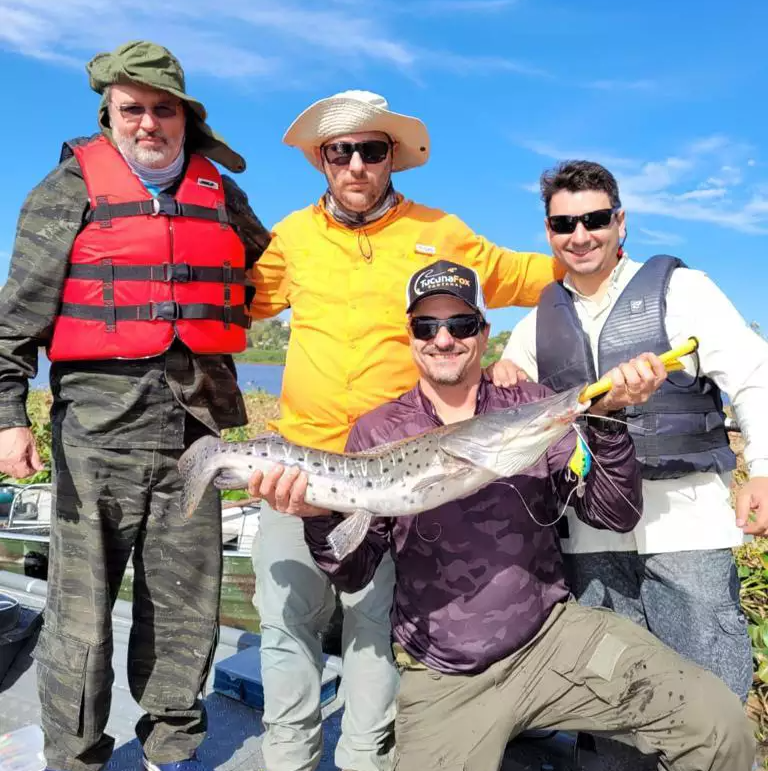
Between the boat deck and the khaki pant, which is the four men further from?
the boat deck

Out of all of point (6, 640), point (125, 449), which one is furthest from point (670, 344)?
point (6, 640)

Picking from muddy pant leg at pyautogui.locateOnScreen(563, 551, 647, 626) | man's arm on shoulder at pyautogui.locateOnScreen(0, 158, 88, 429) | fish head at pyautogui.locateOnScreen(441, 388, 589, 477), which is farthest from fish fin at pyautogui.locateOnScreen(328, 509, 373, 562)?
man's arm on shoulder at pyautogui.locateOnScreen(0, 158, 88, 429)

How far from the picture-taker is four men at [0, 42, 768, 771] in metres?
3.65

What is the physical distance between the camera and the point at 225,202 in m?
4.82

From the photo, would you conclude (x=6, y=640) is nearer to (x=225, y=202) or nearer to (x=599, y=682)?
(x=225, y=202)

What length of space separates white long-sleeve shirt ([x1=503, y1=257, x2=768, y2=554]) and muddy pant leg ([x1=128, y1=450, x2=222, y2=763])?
7.90 ft

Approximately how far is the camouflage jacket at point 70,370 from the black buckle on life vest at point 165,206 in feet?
1.34

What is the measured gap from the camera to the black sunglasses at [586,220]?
4211 mm

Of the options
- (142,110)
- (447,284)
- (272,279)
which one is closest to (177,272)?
(272,279)

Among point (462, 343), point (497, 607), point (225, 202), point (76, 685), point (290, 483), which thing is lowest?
point (76, 685)

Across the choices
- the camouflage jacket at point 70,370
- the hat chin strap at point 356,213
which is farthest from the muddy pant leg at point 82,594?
the hat chin strap at point 356,213

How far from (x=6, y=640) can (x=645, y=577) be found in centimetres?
512

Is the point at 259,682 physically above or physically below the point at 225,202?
below

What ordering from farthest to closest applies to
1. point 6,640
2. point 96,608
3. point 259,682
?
point 6,640 < point 259,682 < point 96,608
